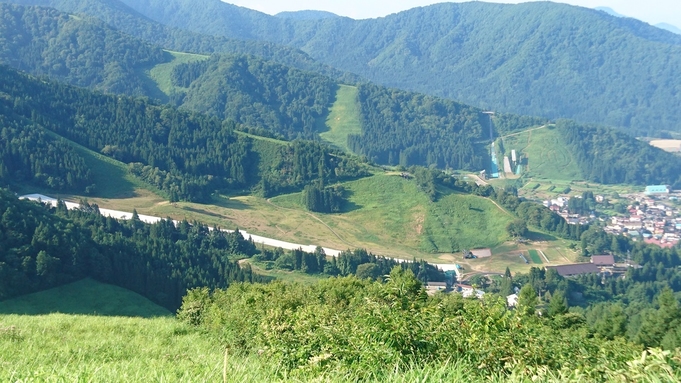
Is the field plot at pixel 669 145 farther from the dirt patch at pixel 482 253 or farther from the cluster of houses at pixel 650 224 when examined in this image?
the dirt patch at pixel 482 253

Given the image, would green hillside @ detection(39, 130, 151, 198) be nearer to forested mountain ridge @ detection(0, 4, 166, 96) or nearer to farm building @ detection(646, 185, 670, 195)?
forested mountain ridge @ detection(0, 4, 166, 96)

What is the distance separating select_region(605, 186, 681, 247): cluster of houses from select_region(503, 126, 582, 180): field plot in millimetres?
19658

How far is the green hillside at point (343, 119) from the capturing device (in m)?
134

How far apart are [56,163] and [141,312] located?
130 feet

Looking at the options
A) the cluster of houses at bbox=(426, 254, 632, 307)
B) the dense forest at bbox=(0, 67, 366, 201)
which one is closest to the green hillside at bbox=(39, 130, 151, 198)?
the dense forest at bbox=(0, 67, 366, 201)

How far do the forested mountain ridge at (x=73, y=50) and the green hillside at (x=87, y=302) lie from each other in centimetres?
11296

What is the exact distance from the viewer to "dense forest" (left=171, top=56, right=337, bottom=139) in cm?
13575

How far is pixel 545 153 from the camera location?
125 m

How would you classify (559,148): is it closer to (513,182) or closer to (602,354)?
(513,182)

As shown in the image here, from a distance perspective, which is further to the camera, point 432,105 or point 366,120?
point 432,105

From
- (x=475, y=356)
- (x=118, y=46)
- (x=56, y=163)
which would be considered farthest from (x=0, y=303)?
(x=118, y=46)

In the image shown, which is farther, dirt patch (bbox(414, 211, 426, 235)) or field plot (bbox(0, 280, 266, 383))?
dirt patch (bbox(414, 211, 426, 235))

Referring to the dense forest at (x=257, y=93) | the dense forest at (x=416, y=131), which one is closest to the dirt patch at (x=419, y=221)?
the dense forest at (x=416, y=131)

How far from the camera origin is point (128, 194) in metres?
62.5
